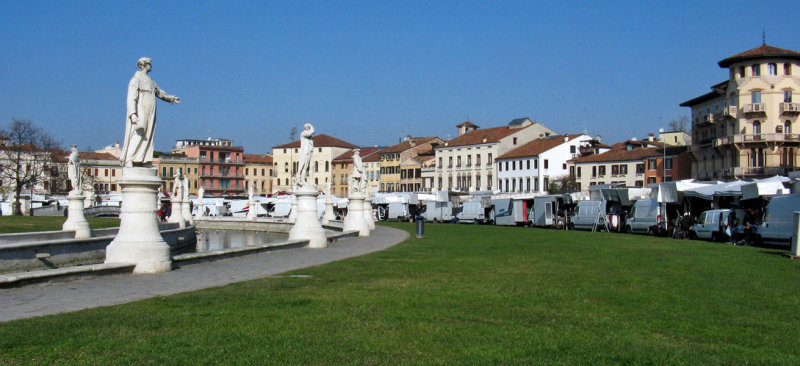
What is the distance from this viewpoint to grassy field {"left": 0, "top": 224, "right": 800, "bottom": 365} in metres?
6.67

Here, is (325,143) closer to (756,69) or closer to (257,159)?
(257,159)

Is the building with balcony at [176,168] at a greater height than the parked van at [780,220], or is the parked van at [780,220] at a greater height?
the building with balcony at [176,168]

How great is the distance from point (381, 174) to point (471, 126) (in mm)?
17817

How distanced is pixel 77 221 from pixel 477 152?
3565 inches

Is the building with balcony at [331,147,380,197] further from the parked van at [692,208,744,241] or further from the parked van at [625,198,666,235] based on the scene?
the parked van at [692,208,744,241]

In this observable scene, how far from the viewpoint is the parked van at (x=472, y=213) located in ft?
219

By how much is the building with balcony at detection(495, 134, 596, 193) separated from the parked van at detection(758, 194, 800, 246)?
7310 centimetres

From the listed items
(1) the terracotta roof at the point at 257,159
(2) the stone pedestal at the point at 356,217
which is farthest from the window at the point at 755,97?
(1) the terracotta roof at the point at 257,159

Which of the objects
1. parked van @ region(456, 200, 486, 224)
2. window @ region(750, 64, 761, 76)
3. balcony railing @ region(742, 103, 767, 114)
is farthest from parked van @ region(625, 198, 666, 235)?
window @ region(750, 64, 761, 76)

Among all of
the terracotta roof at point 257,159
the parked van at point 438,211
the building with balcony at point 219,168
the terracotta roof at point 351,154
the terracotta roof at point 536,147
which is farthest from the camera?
the terracotta roof at point 257,159

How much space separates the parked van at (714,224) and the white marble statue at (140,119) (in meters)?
26.5

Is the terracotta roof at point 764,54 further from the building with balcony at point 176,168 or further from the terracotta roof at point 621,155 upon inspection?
the building with balcony at point 176,168

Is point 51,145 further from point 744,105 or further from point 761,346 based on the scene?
point 761,346

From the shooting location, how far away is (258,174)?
153 m
